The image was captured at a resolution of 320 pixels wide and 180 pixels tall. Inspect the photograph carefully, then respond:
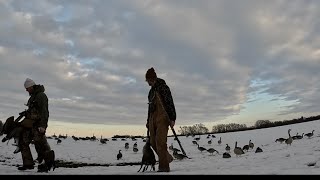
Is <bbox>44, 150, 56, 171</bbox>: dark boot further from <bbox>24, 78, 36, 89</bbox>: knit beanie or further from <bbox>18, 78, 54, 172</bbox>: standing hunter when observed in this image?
<bbox>24, 78, 36, 89</bbox>: knit beanie

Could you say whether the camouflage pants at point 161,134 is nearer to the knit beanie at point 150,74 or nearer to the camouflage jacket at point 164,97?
the camouflage jacket at point 164,97

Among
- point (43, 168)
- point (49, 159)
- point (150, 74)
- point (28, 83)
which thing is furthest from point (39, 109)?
point (150, 74)

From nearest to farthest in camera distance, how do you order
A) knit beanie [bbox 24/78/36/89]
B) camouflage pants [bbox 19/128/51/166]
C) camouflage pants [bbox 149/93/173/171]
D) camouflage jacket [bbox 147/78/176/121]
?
camouflage pants [bbox 149/93/173/171] < camouflage jacket [bbox 147/78/176/121] < camouflage pants [bbox 19/128/51/166] < knit beanie [bbox 24/78/36/89]

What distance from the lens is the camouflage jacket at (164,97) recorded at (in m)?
8.98

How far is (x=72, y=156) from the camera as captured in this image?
25422mm

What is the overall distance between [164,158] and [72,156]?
1773cm

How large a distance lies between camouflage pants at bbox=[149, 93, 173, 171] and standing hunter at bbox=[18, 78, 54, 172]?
2425 millimetres

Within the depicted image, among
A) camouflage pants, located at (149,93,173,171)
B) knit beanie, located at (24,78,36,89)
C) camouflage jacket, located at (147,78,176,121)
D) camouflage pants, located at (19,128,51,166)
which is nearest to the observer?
camouflage pants, located at (149,93,173,171)

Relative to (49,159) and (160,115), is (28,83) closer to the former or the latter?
(49,159)

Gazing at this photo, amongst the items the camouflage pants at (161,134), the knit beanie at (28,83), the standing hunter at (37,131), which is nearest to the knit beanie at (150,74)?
the camouflage pants at (161,134)

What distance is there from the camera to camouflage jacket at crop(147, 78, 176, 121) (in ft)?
29.5

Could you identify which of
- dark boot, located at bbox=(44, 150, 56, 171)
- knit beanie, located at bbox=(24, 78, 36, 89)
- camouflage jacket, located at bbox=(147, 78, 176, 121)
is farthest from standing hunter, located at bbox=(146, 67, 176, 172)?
knit beanie, located at bbox=(24, 78, 36, 89)
